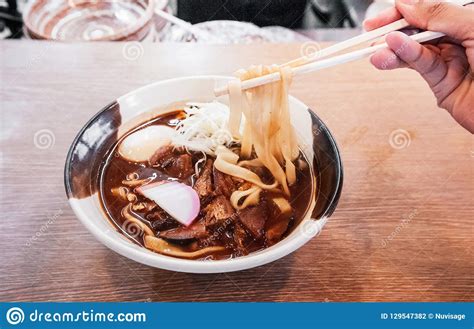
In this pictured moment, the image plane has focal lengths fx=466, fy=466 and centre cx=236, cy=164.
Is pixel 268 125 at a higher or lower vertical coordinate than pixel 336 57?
lower

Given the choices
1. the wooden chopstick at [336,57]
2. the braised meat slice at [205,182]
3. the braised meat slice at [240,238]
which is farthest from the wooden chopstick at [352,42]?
the braised meat slice at [240,238]

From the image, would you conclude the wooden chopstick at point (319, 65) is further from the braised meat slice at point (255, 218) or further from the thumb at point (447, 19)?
the braised meat slice at point (255, 218)

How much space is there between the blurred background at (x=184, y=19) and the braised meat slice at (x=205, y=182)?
3.41 feet

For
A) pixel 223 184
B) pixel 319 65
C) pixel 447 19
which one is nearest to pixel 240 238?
pixel 223 184

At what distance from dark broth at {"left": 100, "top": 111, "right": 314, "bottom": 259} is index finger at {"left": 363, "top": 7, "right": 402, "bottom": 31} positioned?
533 mm

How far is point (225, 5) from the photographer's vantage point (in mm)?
2629

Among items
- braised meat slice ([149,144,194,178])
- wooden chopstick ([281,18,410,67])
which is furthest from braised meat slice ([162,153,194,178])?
wooden chopstick ([281,18,410,67])

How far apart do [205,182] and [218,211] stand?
128mm

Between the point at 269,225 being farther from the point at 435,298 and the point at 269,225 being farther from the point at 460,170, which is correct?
the point at 460,170

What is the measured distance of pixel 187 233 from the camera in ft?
4.08

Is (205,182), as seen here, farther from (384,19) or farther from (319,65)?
(384,19)

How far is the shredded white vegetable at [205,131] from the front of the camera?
1.50 m

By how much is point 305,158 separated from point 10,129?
107 centimetres

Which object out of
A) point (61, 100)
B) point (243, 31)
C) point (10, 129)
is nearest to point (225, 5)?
point (243, 31)
